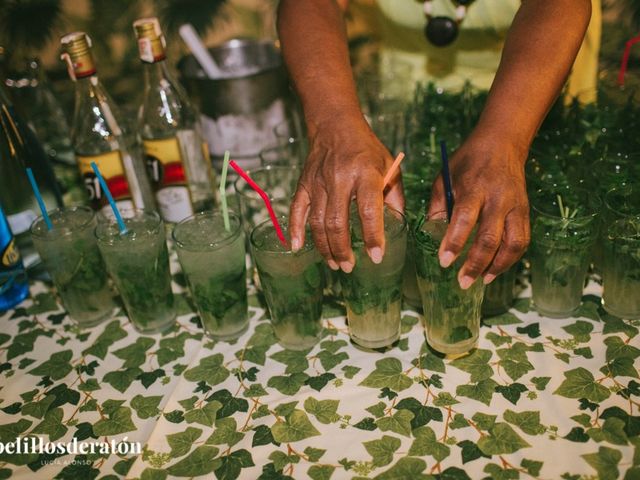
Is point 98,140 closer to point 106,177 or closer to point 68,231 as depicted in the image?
point 106,177

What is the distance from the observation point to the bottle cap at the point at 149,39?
145 centimetres

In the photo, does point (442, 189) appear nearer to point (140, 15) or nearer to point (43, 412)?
point (43, 412)

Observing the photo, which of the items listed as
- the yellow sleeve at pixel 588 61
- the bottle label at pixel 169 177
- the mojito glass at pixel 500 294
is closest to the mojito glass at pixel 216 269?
the bottle label at pixel 169 177

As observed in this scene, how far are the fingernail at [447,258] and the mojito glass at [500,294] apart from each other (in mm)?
248

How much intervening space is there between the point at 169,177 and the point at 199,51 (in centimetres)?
49

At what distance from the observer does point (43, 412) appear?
118 centimetres

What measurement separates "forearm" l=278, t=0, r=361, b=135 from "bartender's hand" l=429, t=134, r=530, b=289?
0.32 meters

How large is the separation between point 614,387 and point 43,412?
1085 mm

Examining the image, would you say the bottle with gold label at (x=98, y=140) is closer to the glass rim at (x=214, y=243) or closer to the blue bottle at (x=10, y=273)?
the blue bottle at (x=10, y=273)

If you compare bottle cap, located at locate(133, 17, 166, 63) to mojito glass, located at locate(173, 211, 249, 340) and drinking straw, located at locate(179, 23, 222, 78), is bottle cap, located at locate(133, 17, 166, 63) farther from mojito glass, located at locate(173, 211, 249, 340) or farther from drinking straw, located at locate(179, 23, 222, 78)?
mojito glass, located at locate(173, 211, 249, 340)

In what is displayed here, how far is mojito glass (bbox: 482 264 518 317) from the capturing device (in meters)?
1.24

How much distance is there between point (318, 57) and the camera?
4.62 ft

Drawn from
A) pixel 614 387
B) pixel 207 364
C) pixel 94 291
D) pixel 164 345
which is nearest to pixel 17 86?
pixel 94 291

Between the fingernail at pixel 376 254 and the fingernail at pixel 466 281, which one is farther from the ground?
the fingernail at pixel 376 254
